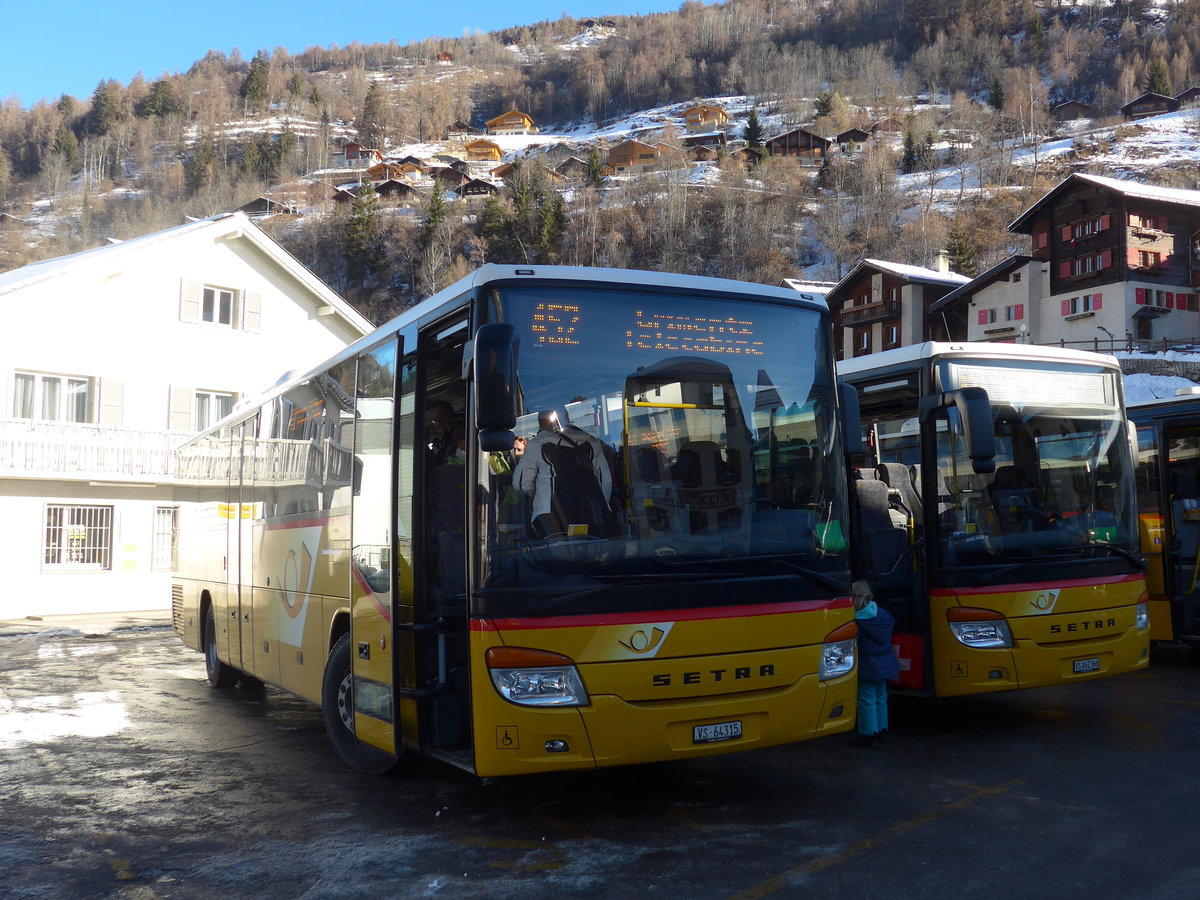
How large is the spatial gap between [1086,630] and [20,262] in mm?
79892

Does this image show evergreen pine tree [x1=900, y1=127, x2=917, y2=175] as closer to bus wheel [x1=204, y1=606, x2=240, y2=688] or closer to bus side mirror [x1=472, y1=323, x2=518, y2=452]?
bus wheel [x1=204, y1=606, x2=240, y2=688]

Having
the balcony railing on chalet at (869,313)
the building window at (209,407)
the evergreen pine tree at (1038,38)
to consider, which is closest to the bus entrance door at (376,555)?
the building window at (209,407)

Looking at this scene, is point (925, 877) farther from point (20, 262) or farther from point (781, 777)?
point (20, 262)

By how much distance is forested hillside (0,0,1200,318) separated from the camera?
100312 mm

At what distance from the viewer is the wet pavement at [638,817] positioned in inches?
203

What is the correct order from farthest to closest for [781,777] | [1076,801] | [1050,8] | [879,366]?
[1050,8], [879,366], [781,777], [1076,801]

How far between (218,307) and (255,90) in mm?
167651

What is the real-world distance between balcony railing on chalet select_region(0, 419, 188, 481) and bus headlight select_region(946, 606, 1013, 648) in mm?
21928

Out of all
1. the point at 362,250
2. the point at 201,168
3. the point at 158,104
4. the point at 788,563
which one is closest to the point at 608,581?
the point at 788,563

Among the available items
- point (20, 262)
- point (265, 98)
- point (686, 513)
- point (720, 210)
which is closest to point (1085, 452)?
point (686, 513)

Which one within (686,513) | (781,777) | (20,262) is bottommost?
(781,777)

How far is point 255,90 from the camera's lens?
18112 cm

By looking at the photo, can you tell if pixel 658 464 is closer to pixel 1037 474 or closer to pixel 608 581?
pixel 608 581

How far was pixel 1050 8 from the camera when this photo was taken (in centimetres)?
17800
